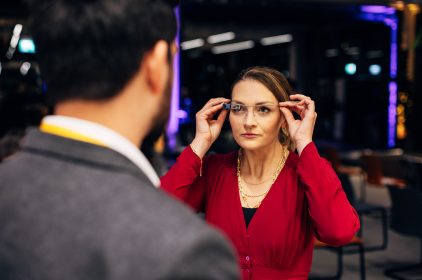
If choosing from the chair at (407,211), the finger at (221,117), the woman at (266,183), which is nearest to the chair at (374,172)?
the chair at (407,211)

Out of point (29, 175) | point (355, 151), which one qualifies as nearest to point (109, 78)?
point (29, 175)

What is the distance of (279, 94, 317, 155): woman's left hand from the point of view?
1704mm

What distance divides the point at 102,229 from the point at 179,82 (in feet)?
29.7

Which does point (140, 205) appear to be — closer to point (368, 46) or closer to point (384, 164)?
point (384, 164)

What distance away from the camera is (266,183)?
1.81 metres

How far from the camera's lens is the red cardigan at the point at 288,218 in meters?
1.62

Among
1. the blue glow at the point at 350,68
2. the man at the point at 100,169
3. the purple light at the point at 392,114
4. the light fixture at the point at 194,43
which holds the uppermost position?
the man at the point at 100,169

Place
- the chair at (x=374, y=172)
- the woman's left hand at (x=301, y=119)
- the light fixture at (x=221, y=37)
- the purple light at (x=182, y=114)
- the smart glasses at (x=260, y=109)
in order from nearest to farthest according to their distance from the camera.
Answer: the woman's left hand at (x=301, y=119) → the smart glasses at (x=260, y=109) → the chair at (x=374, y=172) → the purple light at (x=182, y=114) → the light fixture at (x=221, y=37)

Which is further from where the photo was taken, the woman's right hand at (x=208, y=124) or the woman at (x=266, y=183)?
the woman's right hand at (x=208, y=124)

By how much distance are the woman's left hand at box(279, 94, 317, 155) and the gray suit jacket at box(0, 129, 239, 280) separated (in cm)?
105

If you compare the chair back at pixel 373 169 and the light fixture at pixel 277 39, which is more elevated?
the light fixture at pixel 277 39

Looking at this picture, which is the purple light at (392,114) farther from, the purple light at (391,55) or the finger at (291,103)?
the finger at (291,103)

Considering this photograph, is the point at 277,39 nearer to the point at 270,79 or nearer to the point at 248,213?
the point at 270,79

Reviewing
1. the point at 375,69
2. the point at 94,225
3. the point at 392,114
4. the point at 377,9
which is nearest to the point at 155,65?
the point at 94,225
